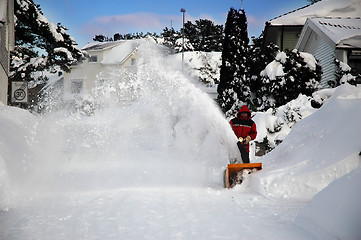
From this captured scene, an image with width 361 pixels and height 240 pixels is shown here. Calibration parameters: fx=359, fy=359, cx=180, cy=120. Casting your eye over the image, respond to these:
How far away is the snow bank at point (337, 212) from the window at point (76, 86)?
130ft

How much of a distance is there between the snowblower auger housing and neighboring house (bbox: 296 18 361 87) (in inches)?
436

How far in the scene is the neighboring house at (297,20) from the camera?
2841 centimetres

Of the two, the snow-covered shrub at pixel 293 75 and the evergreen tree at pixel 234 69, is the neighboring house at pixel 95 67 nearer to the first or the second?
the evergreen tree at pixel 234 69

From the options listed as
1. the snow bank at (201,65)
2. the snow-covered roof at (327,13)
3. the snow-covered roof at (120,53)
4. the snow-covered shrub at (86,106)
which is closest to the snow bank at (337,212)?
the snow-covered roof at (327,13)

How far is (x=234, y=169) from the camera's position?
7.44 metres

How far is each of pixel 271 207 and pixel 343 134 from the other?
2049mm

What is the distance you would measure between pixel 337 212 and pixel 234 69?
23146 mm

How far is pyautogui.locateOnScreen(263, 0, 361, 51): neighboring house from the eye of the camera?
93.2ft

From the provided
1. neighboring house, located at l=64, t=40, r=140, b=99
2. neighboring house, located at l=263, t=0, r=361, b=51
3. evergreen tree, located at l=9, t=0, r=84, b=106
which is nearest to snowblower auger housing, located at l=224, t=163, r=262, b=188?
evergreen tree, located at l=9, t=0, r=84, b=106

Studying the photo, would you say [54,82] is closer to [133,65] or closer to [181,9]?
[133,65]

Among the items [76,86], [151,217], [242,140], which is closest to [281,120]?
[242,140]

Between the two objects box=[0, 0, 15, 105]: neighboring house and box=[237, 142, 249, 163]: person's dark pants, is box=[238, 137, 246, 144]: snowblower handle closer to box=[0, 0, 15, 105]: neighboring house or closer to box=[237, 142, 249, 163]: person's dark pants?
box=[237, 142, 249, 163]: person's dark pants

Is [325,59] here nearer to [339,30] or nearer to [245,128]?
[339,30]

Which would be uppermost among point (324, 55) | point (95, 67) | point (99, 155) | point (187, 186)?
point (95, 67)
